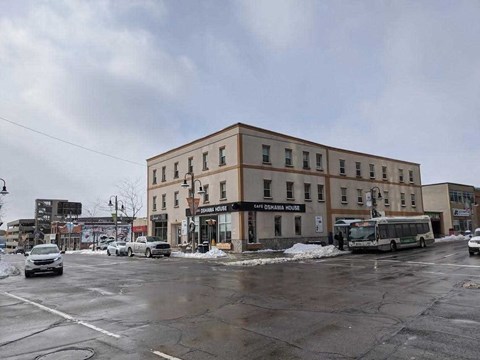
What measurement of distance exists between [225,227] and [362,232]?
12.5m

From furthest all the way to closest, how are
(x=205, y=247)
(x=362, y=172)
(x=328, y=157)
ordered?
1. (x=362, y=172)
2. (x=328, y=157)
3. (x=205, y=247)

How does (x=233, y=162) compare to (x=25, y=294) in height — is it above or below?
above

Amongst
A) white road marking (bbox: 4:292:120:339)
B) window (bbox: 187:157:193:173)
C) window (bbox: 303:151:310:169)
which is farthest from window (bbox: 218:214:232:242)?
white road marking (bbox: 4:292:120:339)

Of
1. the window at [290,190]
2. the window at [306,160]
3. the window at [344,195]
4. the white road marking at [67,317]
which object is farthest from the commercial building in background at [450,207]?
the white road marking at [67,317]

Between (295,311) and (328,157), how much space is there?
121ft

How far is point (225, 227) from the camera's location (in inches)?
1462

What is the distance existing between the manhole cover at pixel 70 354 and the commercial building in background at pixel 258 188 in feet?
92.5

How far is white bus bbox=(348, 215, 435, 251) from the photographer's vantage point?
31.2m

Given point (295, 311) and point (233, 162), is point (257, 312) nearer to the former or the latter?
point (295, 311)

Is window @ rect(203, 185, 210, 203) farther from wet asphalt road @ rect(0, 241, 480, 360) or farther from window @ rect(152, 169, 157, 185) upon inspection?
wet asphalt road @ rect(0, 241, 480, 360)

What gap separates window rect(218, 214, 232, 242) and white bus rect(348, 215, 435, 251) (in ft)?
35.4

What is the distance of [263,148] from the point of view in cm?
3831

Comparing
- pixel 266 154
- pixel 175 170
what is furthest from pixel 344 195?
pixel 175 170

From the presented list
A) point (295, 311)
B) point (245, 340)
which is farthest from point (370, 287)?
point (245, 340)
